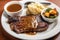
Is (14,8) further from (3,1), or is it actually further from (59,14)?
(59,14)

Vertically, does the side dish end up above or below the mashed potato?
below

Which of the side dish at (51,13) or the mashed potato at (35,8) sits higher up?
the mashed potato at (35,8)

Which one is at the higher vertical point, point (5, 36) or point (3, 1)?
point (3, 1)

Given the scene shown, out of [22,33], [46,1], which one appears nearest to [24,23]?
[22,33]

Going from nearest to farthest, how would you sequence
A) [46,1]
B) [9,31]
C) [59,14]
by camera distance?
[9,31] < [59,14] < [46,1]

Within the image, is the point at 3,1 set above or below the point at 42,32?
above

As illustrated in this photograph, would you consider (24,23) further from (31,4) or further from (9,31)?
(31,4)

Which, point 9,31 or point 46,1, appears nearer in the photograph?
point 9,31

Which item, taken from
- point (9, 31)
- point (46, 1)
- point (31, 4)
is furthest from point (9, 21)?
point (46, 1)

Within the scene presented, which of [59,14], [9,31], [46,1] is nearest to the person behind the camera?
[9,31]
